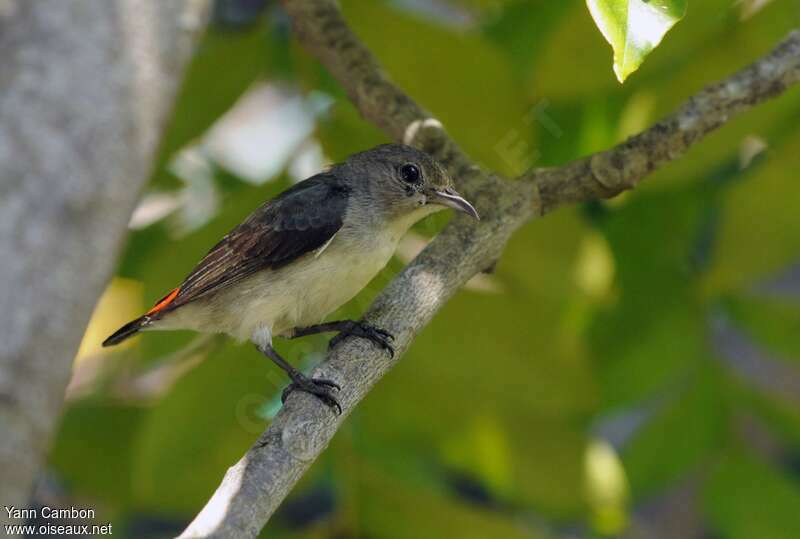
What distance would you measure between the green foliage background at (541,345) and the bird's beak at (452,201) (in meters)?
0.25

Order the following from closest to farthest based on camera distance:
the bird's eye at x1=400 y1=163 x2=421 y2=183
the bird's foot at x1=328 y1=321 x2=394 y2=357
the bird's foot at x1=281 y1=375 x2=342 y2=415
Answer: the bird's foot at x1=281 y1=375 x2=342 y2=415 → the bird's foot at x1=328 y1=321 x2=394 y2=357 → the bird's eye at x1=400 y1=163 x2=421 y2=183

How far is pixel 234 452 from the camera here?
388cm

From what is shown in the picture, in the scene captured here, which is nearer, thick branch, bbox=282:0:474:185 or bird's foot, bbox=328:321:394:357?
bird's foot, bbox=328:321:394:357

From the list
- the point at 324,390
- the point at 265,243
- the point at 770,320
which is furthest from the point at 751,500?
the point at 265,243

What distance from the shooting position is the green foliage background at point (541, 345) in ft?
12.6

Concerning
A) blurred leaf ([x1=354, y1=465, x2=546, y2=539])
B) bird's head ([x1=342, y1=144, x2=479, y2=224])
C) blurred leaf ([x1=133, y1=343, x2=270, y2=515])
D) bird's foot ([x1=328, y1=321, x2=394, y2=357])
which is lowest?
blurred leaf ([x1=354, y1=465, x2=546, y2=539])

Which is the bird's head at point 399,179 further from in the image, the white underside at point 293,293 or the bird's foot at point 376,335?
the bird's foot at point 376,335

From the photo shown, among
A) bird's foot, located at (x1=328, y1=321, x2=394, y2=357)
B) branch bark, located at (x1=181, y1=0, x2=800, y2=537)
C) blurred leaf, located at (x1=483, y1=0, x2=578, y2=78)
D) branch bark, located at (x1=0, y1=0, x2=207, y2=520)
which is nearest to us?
branch bark, located at (x1=0, y1=0, x2=207, y2=520)

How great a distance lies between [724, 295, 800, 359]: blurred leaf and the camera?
416 cm

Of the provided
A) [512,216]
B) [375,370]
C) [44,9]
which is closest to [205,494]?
[375,370]

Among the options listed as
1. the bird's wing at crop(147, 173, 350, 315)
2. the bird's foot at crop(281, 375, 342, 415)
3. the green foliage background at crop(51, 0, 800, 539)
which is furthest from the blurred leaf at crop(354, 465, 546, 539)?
the bird's wing at crop(147, 173, 350, 315)

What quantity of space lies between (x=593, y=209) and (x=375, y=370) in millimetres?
1745

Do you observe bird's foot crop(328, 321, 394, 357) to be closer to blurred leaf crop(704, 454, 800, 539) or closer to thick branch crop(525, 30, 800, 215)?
thick branch crop(525, 30, 800, 215)

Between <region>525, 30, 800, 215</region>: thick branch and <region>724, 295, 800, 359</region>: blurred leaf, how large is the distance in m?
0.81
